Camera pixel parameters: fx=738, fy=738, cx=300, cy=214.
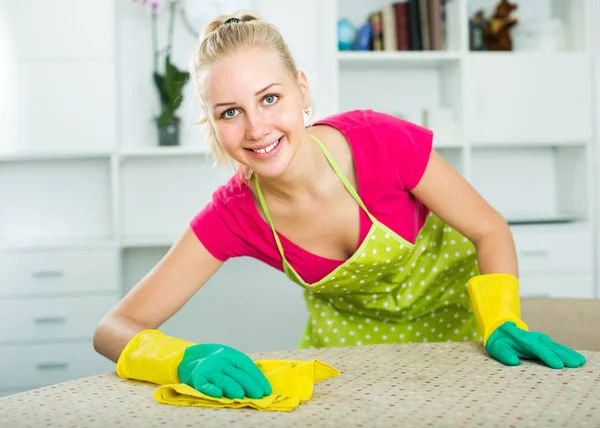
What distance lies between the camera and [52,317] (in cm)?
307

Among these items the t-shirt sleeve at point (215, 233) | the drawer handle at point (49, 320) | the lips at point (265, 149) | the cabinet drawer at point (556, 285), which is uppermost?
the lips at point (265, 149)

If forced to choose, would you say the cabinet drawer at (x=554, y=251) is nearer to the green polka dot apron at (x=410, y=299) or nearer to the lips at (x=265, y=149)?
the green polka dot apron at (x=410, y=299)

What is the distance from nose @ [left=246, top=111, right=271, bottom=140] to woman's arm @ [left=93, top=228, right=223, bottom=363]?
1.00ft

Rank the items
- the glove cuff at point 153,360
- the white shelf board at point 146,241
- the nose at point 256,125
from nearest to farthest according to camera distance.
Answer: the glove cuff at point 153,360 → the nose at point 256,125 → the white shelf board at point 146,241

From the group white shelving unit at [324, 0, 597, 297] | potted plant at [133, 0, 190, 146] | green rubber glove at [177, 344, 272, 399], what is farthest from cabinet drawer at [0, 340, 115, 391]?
green rubber glove at [177, 344, 272, 399]

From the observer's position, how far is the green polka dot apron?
1.67m

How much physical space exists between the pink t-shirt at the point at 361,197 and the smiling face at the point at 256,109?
0.19 metres

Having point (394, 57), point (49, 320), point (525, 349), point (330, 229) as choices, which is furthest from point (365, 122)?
point (49, 320)

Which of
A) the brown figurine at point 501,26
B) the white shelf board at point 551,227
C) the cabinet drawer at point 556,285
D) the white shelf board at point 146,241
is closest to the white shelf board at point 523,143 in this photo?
the white shelf board at point 551,227

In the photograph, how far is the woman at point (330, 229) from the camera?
1342 millimetres

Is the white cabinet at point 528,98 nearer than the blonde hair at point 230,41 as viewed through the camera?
No

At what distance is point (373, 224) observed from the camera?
1.56 meters

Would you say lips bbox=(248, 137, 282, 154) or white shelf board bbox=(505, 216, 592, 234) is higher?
lips bbox=(248, 137, 282, 154)

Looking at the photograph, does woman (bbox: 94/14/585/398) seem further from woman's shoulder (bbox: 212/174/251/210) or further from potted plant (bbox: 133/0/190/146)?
potted plant (bbox: 133/0/190/146)
